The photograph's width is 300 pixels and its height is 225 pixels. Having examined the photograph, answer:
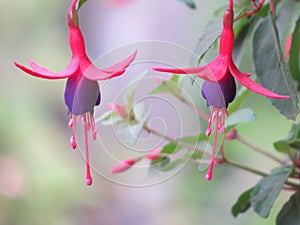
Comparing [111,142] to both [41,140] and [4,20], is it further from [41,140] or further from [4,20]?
[4,20]

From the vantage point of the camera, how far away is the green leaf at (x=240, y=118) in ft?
2.43

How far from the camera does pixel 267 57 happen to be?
706 millimetres

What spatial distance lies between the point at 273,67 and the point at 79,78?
240mm

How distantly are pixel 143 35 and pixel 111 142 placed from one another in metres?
1.63

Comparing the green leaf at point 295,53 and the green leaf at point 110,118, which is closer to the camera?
the green leaf at point 110,118

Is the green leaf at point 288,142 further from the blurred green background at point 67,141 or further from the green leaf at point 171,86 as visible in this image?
the blurred green background at point 67,141

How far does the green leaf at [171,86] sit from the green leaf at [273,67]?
116 mm

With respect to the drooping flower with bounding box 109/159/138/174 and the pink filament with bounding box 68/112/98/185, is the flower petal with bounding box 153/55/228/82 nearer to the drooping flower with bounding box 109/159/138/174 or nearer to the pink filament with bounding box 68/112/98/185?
the pink filament with bounding box 68/112/98/185

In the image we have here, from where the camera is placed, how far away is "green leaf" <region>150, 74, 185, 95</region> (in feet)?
2.67

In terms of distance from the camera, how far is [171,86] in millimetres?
846

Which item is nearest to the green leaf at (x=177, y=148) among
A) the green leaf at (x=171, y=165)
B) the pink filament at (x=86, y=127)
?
the green leaf at (x=171, y=165)

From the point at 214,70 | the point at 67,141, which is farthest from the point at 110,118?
the point at 67,141

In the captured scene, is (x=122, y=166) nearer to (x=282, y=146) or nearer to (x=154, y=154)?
(x=154, y=154)

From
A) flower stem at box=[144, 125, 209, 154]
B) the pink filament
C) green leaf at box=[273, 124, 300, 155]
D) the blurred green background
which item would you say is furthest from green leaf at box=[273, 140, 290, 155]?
the blurred green background
